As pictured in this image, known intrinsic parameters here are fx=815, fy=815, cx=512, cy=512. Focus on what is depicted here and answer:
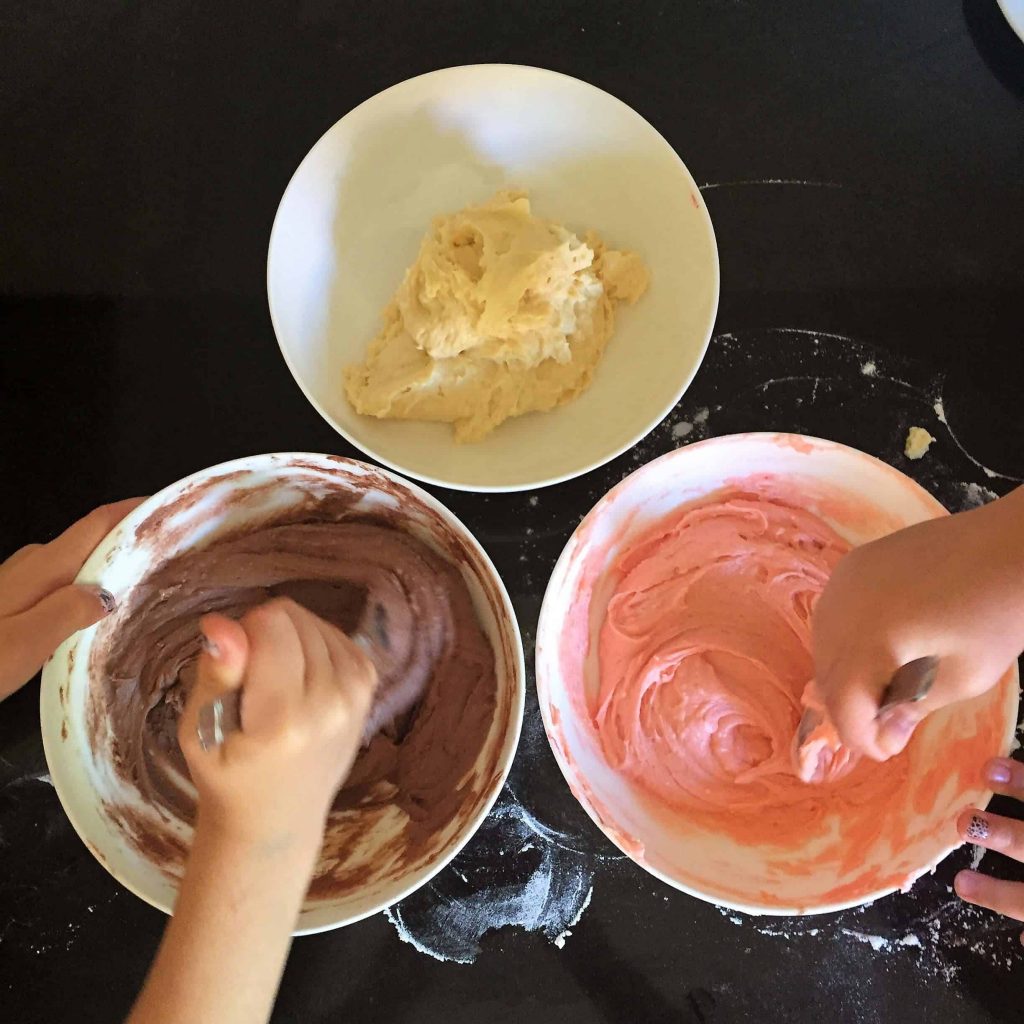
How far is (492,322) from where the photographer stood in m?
1.03

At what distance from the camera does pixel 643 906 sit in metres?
1.00

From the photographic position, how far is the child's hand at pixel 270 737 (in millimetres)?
751

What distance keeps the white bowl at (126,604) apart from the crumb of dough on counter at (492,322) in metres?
0.16

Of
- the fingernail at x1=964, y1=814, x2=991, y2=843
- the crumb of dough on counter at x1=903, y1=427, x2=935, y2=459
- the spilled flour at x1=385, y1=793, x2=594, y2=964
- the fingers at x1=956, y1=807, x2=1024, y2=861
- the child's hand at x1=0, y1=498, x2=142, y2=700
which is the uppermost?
the child's hand at x1=0, y1=498, x2=142, y2=700

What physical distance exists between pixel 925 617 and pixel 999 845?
0.38 m

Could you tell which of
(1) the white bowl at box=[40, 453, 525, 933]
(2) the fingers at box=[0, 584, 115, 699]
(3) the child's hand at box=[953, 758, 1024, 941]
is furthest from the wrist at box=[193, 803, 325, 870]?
(3) the child's hand at box=[953, 758, 1024, 941]

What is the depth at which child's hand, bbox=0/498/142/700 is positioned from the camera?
892 mm

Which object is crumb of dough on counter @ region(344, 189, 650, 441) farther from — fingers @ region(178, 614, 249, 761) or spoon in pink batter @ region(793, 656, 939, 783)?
spoon in pink batter @ region(793, 656, 939, 783)

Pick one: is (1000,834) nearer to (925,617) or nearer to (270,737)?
(925,617)

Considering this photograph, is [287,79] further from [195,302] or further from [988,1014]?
[988,1014]

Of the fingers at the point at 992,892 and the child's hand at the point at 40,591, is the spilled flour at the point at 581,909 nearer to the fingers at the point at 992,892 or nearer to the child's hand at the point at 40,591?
the fingers at the point at 992,892

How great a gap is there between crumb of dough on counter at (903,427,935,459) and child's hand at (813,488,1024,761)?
0.28m

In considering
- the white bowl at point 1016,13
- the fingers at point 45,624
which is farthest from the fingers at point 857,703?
the white bowl at point 1016,13

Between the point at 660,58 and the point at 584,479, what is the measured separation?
2.04ft
